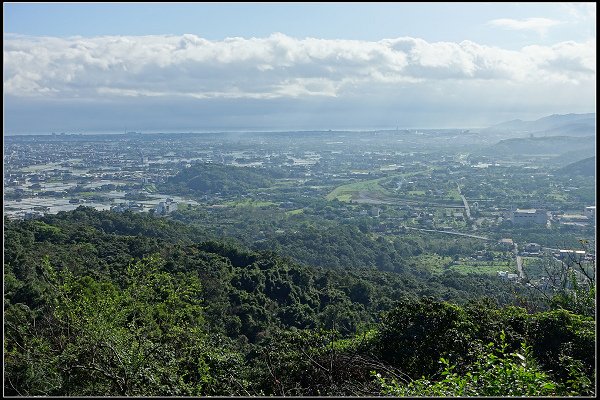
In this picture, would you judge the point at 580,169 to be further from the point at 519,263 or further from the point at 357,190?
the point at 519,263

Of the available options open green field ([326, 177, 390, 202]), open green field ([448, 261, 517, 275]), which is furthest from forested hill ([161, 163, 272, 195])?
open green field ([448, 261, 517, 275])

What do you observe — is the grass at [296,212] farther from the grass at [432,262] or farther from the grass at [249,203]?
the grass at [432,262]

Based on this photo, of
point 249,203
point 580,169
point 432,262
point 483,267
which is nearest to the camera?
point 483,267

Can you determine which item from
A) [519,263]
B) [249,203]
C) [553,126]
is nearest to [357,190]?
[249,203]

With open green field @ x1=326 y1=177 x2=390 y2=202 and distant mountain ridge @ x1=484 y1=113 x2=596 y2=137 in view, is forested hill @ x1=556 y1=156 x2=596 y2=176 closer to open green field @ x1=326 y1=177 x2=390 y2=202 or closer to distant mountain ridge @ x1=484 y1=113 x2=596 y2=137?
Result: distant mountain ridge @ x1=484 y1=113 x2=596 y2=137

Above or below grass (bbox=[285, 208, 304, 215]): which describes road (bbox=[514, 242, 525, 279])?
below

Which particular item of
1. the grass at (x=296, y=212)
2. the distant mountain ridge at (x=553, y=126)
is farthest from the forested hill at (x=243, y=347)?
the distant mountain ridge at (x=553, y=126)
